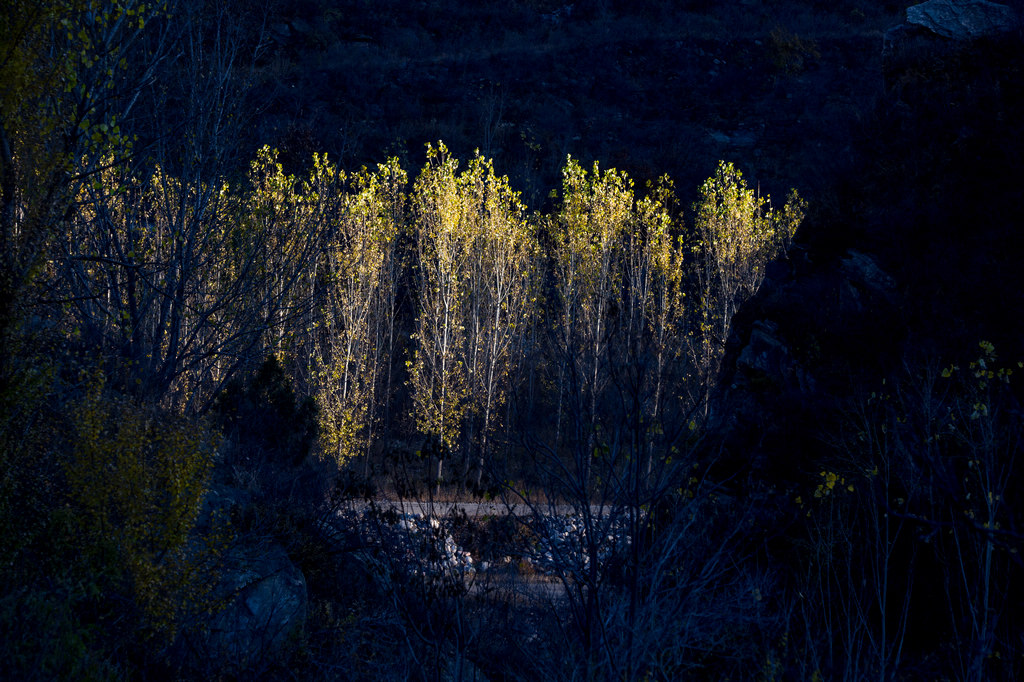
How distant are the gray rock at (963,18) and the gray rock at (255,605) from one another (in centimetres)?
1447

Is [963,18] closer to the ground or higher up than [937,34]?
higher up

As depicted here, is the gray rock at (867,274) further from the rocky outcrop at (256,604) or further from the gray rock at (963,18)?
the rocky outcrop at (256,604)

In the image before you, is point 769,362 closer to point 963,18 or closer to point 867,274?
point 867,274

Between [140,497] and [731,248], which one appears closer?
[140,497]

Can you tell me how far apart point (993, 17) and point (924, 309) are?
→ 629cm

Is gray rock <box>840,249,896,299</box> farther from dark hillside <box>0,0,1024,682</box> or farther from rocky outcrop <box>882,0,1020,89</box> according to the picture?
rocky outcrop <box>882,0,1020,89</box>

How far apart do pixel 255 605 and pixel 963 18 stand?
50.6 feet

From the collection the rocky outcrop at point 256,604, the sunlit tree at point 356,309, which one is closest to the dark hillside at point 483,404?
the rocky outcrop at point 256,604

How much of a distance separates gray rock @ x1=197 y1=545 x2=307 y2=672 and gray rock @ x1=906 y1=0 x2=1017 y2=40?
1447 cm

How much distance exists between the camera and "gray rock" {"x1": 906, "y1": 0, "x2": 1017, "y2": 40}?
13703 mm

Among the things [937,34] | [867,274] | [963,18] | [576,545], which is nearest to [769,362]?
[867,274]

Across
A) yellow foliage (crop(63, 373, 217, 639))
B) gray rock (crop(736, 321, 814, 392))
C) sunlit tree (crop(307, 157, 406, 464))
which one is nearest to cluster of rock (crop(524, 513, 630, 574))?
yellow foliage (crop(63, 373, 217, 639))

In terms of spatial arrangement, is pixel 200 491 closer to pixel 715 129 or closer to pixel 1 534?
pixel 1 534

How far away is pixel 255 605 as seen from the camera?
9594mm
